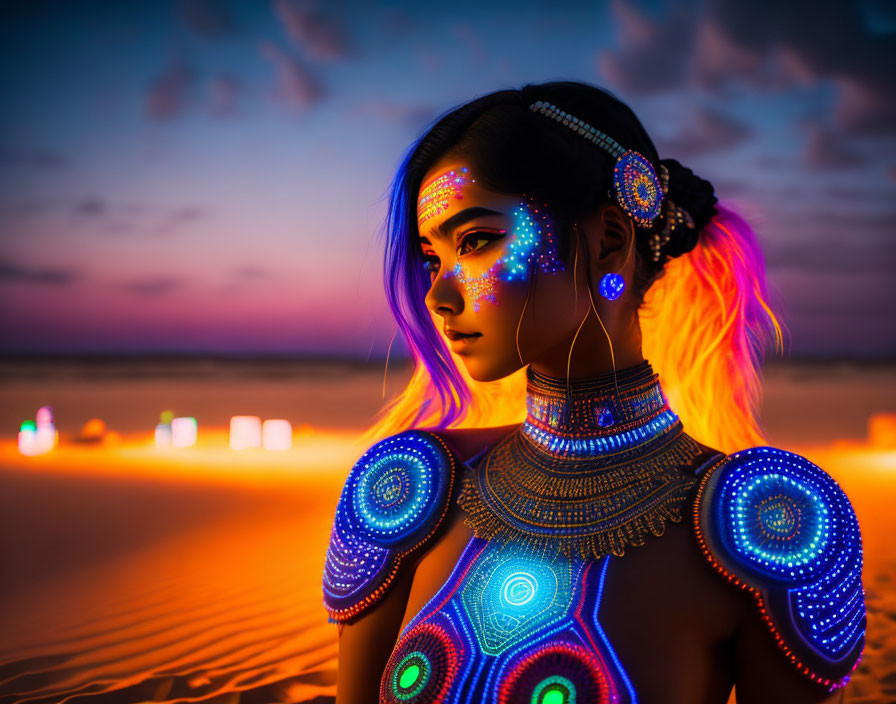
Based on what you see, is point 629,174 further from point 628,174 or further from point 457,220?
point 457,220

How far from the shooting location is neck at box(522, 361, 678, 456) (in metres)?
1.78

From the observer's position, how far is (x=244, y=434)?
11797mm

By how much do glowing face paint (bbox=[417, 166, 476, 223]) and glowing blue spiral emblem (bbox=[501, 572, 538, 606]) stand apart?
0.88m

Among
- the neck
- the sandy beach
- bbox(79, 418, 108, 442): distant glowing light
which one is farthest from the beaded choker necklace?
bbox(79, 418, 108, 442): distant glowing light

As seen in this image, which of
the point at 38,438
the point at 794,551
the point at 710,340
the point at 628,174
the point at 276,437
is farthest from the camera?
the point at 276,437

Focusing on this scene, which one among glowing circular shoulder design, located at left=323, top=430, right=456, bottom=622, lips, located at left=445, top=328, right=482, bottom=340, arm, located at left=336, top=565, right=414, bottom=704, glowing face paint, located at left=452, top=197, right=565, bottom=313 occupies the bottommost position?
arm, located at left=336, top=565, right=414, bottom=704

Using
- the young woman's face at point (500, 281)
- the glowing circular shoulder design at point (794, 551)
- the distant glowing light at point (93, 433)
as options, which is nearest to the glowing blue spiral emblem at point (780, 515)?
the glowing circular shoulder design at point (794, 551)

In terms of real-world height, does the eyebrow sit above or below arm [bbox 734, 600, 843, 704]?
above

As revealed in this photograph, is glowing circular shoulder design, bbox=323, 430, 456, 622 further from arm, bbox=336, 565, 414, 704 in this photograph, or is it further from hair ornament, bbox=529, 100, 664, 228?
hair ornament, bbox=529, 100, 664, 228

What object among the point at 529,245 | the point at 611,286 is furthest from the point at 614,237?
the point at 529,245

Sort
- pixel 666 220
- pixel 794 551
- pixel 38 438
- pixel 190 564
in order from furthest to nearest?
pixel 38 438 < pixel 190 564 < pixel 666 220 < pixel 794 551

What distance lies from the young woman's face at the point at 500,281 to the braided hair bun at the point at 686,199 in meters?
0.34

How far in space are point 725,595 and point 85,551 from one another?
6333 millimetres

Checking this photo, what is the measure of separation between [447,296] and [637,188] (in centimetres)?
52
